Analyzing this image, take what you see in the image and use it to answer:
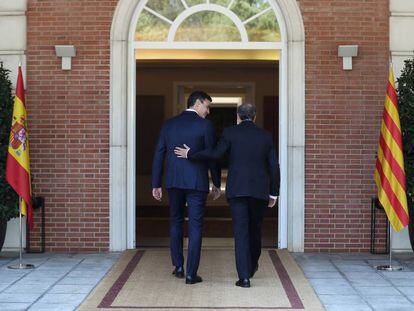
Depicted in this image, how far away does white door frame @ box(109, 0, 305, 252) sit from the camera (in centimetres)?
798

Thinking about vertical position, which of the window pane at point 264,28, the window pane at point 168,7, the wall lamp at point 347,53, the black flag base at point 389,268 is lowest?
the black flag base at point 389,268

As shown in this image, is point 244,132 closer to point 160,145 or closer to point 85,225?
point 160,145

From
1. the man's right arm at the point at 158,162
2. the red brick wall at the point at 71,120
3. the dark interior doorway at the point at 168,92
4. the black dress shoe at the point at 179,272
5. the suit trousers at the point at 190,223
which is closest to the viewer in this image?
the suit trousers at the point at 190,223

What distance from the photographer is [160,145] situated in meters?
6.38

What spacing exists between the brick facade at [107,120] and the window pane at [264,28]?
41 centimetres

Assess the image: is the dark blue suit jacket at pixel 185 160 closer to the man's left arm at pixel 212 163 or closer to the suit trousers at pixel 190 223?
the man's left arm at pixel 212 163

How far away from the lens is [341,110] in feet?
26.2

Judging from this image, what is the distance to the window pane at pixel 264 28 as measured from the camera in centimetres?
821

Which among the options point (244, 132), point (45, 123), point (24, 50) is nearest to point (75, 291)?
point (244, 132)

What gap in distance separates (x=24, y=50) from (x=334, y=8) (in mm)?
3758

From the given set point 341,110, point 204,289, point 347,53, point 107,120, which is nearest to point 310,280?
point 204,289

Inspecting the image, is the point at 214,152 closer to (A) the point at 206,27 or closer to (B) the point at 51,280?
(B) the point at 51,280

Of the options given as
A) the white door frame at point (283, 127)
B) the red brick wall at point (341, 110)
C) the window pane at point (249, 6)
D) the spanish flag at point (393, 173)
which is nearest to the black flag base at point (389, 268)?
the spanish flag at point (393, 173)

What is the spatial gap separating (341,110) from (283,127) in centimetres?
72
